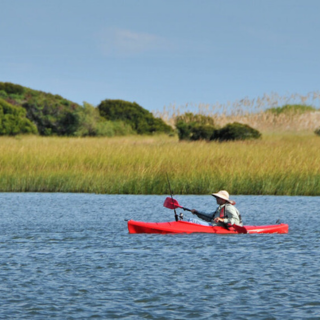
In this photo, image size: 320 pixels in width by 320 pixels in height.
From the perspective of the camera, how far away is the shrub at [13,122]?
4553 cm

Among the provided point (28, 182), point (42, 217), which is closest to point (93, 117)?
point (28, 182)

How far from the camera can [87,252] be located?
10.6 meters

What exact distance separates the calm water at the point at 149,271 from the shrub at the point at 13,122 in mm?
31140

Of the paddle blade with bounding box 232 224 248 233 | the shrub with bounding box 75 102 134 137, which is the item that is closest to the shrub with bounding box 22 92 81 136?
the shrub with bounding box 75 102 134 137

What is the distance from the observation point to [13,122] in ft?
151

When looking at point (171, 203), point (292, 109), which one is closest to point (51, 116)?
point (292, 109)

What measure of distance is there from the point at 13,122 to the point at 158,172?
27.4 m

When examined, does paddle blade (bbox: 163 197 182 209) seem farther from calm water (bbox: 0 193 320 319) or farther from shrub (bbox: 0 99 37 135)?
shrub (bbox: 0 99 37 135)

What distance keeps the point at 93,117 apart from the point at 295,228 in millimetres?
37249

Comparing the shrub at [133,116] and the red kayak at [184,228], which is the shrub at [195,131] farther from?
the red kayak at [184,228]

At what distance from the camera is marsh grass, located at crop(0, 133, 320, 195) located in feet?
64.7

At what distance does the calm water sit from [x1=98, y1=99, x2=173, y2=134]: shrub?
121 feet

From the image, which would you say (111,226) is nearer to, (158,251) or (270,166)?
(158,251)

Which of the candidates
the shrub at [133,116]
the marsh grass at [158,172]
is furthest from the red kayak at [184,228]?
the shrub at [133,116]
